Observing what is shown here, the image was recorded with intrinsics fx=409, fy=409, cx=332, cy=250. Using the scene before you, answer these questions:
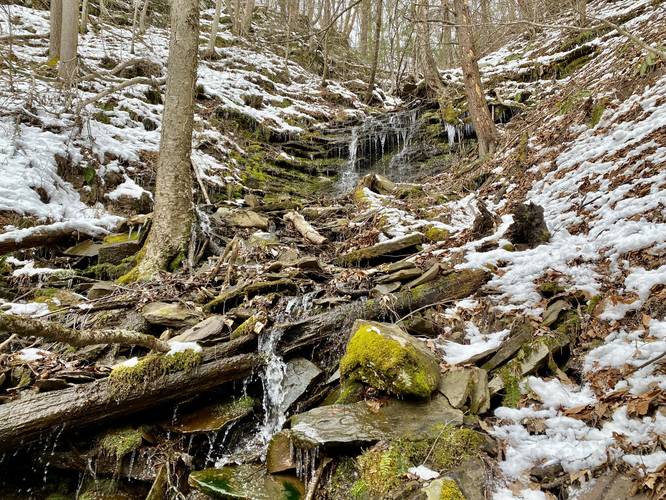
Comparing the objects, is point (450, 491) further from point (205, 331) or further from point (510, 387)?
point (205, 331)

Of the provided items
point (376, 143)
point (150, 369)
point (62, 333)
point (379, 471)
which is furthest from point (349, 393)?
point (376, 143)

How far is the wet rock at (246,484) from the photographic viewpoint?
3020mm

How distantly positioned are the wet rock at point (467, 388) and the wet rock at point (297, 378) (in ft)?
4.28

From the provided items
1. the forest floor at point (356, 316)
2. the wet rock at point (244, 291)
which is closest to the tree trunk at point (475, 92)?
the forest floor at point (356, 316)

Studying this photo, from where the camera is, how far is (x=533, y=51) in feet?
43.0

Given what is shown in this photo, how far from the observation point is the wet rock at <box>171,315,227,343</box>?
416cm

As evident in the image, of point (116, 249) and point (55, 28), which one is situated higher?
point (55, 28)

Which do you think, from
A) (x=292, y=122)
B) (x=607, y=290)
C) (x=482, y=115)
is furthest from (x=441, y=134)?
(x=607, y=290)

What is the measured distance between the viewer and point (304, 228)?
7793mm

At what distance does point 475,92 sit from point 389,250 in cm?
498

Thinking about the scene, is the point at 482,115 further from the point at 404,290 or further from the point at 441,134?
the point at 404,290

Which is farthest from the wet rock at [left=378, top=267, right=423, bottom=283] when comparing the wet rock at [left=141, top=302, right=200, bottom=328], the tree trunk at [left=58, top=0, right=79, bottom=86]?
the tree trunk at [left=58, top=0, right=79, bottom=86]

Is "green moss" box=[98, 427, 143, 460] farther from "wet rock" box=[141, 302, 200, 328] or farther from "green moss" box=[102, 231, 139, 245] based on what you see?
"green moss" box=[102, 231, 139, 245]

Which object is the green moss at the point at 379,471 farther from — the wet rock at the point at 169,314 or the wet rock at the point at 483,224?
the wet rock at the point at 483,224
